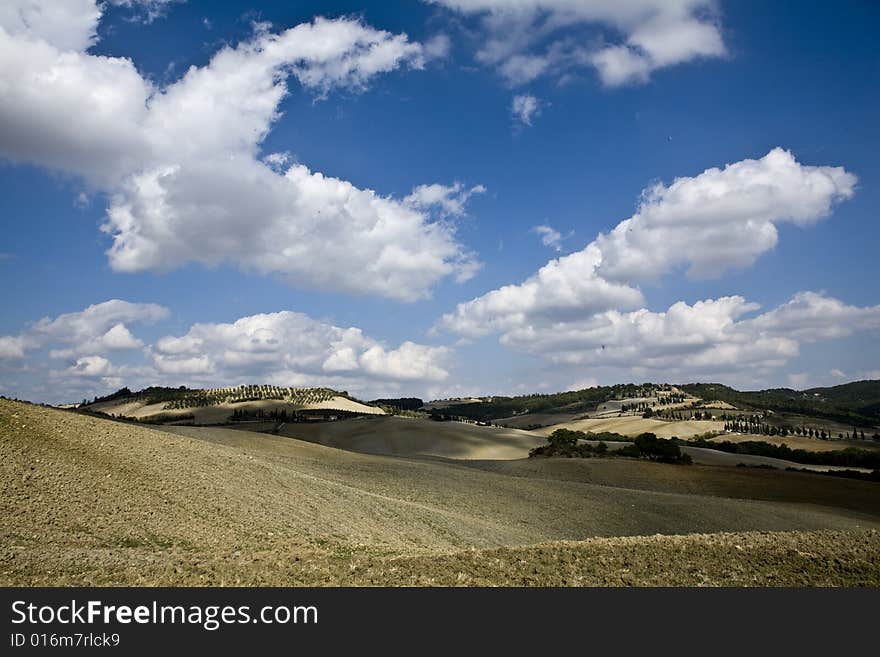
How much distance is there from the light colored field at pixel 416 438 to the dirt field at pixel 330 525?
62135 mm

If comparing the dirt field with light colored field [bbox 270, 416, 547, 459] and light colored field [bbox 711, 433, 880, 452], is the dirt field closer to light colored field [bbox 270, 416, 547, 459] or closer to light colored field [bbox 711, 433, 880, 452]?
light colored field [bbox 270, 416, 547, 459]

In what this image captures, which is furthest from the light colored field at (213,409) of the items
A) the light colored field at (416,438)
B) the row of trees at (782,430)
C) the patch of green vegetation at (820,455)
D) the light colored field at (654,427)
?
the patch of green vegetation at (820,455)

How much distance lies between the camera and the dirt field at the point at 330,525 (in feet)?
51.7

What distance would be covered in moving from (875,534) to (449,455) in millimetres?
85387

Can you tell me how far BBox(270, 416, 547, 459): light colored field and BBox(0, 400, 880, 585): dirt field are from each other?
6213 cm

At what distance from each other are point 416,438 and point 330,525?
299 ft

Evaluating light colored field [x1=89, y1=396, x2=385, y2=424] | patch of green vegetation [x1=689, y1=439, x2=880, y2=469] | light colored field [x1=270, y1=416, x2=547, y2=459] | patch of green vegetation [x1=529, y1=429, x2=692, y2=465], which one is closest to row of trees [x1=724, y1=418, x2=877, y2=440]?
patch of green vegetation [x1=689, y1=439, x2=880, y2=469]

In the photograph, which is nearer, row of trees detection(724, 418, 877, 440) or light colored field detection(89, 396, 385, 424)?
row of trees detection(724, 418, 877, 440)

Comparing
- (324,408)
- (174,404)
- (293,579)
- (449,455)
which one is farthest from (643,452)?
(174,404)

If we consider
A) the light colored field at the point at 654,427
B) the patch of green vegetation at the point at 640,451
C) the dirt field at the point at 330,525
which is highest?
the dirt field at the point at 330,525

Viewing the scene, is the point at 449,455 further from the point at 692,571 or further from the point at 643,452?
the point at 692,571

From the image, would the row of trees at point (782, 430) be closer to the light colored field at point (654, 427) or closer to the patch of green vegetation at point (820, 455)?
the light colored field at point (654, 427)

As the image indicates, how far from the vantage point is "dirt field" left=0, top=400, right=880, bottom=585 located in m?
15.8

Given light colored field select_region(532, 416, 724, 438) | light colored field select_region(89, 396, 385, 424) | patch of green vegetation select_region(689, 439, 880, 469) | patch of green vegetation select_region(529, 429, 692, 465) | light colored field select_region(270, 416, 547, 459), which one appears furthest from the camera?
light colored field select_region(89, 396, 385, 424)
